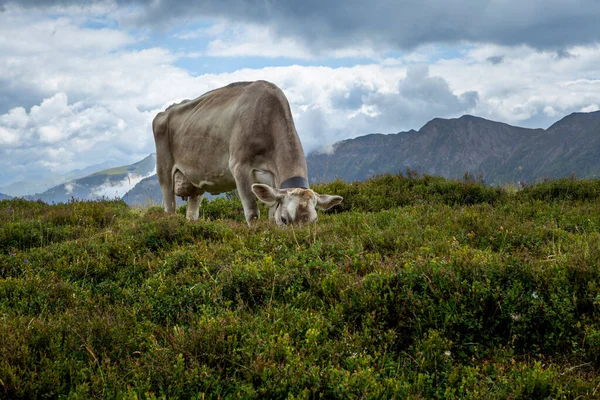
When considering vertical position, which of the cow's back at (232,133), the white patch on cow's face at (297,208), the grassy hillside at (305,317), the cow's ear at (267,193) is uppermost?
the cow's back at (232,133)

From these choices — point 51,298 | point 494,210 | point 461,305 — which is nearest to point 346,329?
point 461,305

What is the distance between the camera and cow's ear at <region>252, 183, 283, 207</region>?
352 inches

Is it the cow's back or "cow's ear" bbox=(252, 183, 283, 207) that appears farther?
the cow's back

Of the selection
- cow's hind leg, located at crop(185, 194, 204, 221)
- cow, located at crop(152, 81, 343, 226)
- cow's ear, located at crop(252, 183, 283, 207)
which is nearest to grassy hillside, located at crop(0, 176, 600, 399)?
cow's ear, located at crop(252, 183, 283, 207)

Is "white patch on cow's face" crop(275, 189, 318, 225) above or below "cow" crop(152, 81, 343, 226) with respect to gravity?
below

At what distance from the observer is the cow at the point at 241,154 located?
30.1 feet

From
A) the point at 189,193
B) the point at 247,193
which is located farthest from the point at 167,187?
the point at 247,193

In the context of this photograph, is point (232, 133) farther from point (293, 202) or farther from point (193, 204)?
point (193, 204)

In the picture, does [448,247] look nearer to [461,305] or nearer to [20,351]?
[461,305]

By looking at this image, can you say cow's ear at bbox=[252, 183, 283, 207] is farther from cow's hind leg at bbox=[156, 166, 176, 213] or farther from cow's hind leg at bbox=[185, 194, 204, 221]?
cow's hind leg at bbox=[156, 166, 176, 213]

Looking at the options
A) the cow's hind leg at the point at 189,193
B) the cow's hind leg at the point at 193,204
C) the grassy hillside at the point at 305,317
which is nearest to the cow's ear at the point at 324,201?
the grassy hillside at the point at 305,317

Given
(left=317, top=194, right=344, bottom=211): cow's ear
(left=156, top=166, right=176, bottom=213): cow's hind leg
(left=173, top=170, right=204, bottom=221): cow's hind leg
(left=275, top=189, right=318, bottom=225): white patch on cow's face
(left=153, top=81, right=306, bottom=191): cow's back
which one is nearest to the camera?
(left=275, top=189, right=318, bottom=225): white patch on cow's face

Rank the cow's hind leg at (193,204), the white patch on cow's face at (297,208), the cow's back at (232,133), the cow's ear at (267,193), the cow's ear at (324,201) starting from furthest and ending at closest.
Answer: the cow's hind leg at (193,204), the cow's back at (232,133), the cow's ear at (324,201), the cow's ear at (267,193), the white patch on cow's face at (297,208)

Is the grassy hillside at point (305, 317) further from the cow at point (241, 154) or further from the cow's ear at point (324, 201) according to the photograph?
the cow's ear at point (324, 201)
